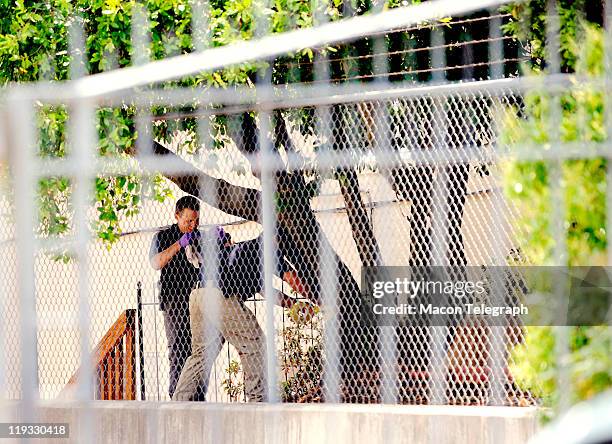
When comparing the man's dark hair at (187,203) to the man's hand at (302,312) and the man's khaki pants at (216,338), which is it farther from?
the man's hand at (302,312)

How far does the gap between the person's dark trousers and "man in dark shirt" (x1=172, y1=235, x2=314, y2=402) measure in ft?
0.14

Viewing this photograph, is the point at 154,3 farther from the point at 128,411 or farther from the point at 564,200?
the point at 564,200

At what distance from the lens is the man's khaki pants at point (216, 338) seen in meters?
6.79

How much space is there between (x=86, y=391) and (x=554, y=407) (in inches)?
69.1

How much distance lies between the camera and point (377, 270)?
6.47 m

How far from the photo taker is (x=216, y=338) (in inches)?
272

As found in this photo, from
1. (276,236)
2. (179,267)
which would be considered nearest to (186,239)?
(179,267)

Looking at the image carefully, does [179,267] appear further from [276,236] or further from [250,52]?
[250,52]

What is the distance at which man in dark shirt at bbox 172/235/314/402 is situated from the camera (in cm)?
669

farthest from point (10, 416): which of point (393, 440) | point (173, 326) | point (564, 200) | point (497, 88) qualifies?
point (564, 200)

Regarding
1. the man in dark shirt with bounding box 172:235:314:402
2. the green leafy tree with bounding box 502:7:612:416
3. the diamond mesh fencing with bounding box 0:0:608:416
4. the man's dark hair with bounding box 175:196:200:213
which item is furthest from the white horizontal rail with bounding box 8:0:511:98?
the man's dark hair with bounding box 175:196:200:213

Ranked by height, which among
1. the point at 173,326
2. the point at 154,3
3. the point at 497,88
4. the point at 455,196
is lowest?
the point at 173,326

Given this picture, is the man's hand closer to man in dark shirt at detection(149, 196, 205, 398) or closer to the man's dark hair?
man in dark shirt at detection(149, 196, 205, 398)

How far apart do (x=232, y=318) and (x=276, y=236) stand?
72 centimetres
